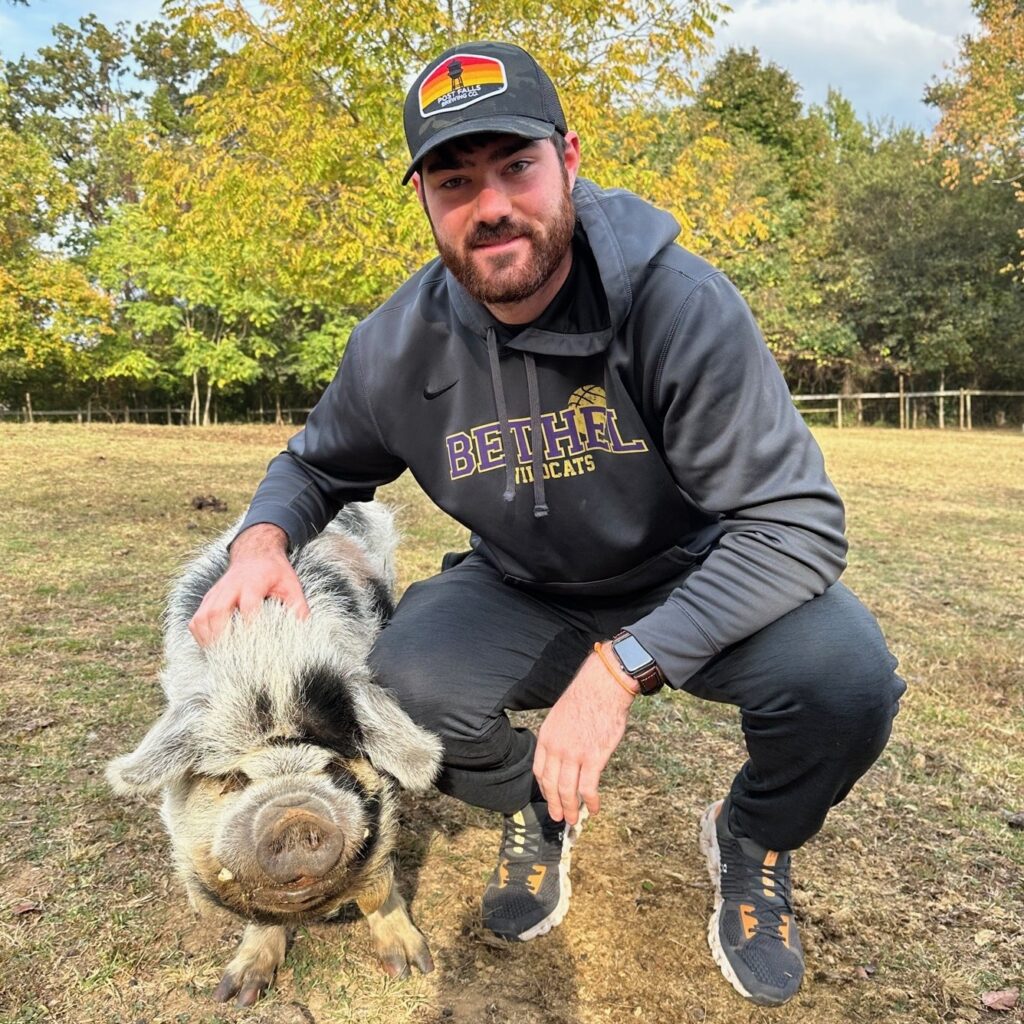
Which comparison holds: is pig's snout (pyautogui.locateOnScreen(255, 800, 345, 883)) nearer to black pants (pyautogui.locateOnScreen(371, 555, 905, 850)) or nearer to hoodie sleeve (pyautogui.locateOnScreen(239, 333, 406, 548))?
black pants (pyautogui.locateOnScreen(371, 555, 905, 850))

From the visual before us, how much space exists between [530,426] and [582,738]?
2.66ft

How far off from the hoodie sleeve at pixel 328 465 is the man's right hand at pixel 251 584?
7cm

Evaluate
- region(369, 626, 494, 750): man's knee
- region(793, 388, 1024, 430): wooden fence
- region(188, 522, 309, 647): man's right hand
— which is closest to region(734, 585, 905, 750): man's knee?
region(369, 626, 494, 750): man's knee

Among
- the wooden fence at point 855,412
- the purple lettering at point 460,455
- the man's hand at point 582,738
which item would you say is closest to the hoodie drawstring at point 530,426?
the purple lettering at point 460,455

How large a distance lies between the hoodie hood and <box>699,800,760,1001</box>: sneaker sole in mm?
1381

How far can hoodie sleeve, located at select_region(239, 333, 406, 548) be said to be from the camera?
8.49ft

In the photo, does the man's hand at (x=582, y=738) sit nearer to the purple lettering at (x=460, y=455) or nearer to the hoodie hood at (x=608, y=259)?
the purple lettering at (x=460, y=455)

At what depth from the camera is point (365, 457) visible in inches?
106

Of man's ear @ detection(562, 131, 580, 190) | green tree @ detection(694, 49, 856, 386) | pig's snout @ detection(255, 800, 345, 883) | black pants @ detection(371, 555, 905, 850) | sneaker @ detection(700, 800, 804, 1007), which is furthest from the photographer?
green tree @ detection(694, 49, 856, 386)

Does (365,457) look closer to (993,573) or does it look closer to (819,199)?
(993,573)

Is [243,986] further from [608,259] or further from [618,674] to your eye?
[608,259]

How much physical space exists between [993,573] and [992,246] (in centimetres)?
2279

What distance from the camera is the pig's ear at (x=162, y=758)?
6.86ft

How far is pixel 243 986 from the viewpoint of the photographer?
2189 millimetres
